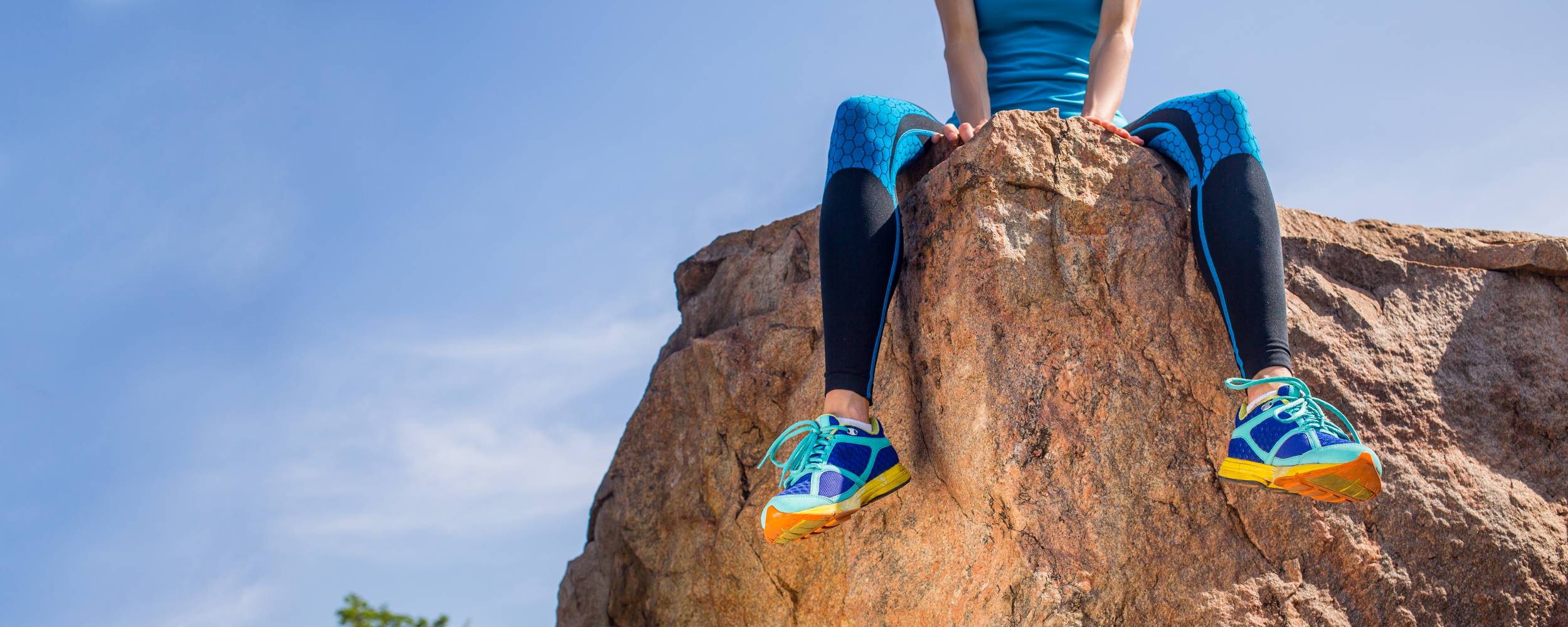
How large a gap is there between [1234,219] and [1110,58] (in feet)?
2.86

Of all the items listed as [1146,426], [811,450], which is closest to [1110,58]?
[1146,426]

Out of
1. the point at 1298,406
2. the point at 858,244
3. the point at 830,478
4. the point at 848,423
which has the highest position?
the point at 858,244

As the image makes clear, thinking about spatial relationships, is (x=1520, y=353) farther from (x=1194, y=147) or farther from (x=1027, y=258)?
(x=1027, y=258)

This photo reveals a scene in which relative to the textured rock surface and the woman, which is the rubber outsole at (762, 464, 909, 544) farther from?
the textured rock surface

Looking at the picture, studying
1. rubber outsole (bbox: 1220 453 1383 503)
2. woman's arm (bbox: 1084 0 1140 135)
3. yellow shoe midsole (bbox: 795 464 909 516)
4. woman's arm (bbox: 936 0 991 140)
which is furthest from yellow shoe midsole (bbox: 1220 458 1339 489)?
woman's arm (bbox: 936 0 991 140)

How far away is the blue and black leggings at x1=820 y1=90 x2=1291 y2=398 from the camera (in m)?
2.31

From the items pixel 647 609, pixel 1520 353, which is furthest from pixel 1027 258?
pixel 647 609

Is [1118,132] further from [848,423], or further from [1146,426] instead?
[848,423]

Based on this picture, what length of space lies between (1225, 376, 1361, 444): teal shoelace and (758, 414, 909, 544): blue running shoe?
770mm

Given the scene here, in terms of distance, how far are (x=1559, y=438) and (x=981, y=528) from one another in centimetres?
175

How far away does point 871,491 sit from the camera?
2314mm

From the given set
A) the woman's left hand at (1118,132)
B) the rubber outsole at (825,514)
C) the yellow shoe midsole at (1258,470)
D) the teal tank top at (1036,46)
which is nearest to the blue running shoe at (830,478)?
the rubber outsole at (825,514)

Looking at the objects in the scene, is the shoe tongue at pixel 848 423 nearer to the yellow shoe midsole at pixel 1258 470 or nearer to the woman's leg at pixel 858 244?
the woman's leg at pixel 858 244

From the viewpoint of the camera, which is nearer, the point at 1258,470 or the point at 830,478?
the point at 1258,470
